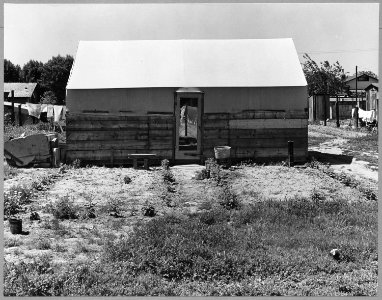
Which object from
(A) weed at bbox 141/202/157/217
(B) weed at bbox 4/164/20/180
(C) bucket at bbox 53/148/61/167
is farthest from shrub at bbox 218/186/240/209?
(C) bucket at bbox 53/148/61/167

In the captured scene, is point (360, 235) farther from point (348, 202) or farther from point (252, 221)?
point (348, 202)

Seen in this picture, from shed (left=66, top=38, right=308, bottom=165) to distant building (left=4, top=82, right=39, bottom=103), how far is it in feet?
71.5

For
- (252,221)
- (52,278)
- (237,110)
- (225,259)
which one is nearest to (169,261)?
(225,259)

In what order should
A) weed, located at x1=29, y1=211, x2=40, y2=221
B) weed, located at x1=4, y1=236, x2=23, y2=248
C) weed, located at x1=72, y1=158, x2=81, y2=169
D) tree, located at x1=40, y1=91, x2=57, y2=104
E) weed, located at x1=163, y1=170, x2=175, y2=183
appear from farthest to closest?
tree, located at x1=40, y1=91, x2=57, y2=104 → weed, located at x1=72, y1=158, x2=81, y2=169 → weed, located at x1=163, y1=170, x2=175, y2=183 → weed, located at x1=29, y1=211, x2=40, y2=221 → weed, located at x1=4, y1=236, x2=23, y2=248

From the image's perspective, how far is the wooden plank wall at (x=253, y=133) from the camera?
18141mm

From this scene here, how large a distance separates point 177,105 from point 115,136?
7.88 feet

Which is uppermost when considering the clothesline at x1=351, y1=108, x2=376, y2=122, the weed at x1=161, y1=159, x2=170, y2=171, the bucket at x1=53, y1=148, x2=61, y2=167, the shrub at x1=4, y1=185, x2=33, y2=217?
the clothesline at x1=351, y1=108, x2=376, y2=122

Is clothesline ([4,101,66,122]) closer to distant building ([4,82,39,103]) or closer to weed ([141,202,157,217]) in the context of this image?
distant building ([4,82,39,103])

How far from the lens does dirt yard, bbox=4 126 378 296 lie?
6.84m

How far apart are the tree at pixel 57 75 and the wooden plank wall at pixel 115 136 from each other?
52.6 ft

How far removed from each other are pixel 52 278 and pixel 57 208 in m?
4.15

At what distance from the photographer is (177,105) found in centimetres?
1822

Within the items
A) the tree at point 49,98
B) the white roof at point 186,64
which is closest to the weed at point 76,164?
the white roof at point 186,64

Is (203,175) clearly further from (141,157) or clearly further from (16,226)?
(16,226)
